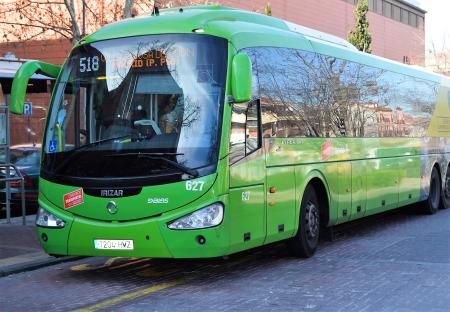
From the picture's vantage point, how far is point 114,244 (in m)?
7.62

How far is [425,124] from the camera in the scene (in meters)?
15.3

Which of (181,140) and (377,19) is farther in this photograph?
(377,19)

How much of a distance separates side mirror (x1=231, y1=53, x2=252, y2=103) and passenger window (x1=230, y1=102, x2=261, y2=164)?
32cm

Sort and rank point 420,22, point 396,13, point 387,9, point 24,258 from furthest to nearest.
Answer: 1. point 420,22
2. point 396,13
3. point 387,9
4. point 24,258

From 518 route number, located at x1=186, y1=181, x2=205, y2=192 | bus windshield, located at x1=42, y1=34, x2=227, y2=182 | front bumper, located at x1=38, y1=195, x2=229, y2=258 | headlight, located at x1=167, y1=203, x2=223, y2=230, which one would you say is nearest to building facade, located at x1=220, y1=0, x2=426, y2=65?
bus windshield, located at x1=42, y1=34, x2=227, y2=182

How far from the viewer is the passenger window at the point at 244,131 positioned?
7738mm

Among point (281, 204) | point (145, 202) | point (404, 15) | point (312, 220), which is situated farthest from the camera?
point (404, 15)

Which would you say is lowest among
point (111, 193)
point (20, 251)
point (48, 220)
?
point (20, 251)

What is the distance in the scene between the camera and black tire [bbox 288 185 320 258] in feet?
30.5

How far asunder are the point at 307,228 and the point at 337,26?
39455mm

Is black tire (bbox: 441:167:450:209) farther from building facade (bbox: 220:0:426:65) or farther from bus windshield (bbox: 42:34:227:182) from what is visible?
building facade (bbox: 220:0:426:65)

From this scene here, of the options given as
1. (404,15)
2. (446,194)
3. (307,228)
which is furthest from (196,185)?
(404,15)

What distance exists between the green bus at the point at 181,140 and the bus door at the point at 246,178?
1 cm

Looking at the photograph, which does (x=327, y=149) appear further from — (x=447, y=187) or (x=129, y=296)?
(x=447, y=187)
